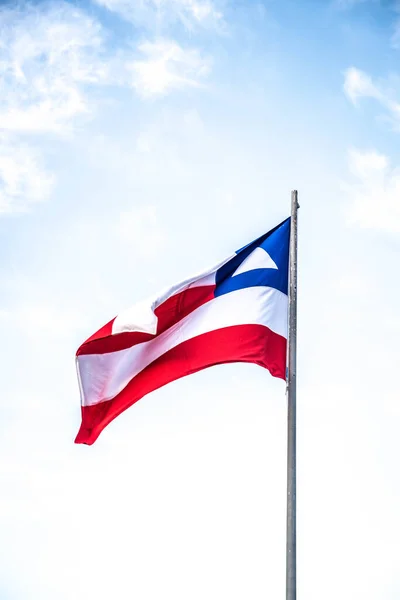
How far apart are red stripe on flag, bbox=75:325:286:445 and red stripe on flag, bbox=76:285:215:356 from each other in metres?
0.52

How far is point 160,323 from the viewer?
46.1 feet

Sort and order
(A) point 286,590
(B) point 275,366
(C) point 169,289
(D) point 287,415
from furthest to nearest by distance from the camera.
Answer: (C) point 169,289, (B) point 275,366, (D) point 287,415, (A) point 286,590

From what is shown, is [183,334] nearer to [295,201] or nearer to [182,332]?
[182,332]

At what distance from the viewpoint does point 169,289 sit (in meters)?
14.1

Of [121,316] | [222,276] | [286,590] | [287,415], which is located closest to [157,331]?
[121,316]

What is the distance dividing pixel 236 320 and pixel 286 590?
4.78 meters

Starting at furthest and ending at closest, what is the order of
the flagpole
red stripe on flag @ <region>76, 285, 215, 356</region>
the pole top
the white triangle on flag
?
the white triangle on flag < the pole top < red stripe on flag @ <region>76, 285, 215, 356</region> < the flagpole

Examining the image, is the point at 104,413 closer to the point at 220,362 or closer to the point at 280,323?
the point at 220,362

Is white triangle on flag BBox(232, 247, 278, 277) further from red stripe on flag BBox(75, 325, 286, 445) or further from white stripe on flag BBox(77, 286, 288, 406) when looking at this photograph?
red stripe on flag BBox(75, 325, 286, 445)

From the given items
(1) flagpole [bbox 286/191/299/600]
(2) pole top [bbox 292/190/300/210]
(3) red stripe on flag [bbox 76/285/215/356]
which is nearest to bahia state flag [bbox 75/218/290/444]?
(3) red stripe on flag [bbox 76/285/215/356]

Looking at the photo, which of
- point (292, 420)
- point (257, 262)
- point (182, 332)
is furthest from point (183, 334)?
point (292, 420)

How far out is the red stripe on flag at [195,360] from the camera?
1335 cm

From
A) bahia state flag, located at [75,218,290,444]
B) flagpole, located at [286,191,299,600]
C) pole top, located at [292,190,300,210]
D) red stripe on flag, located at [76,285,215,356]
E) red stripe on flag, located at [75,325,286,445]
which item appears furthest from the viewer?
pole top, located at [292,190,300,210]

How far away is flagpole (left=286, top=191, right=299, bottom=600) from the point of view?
1101 cm
